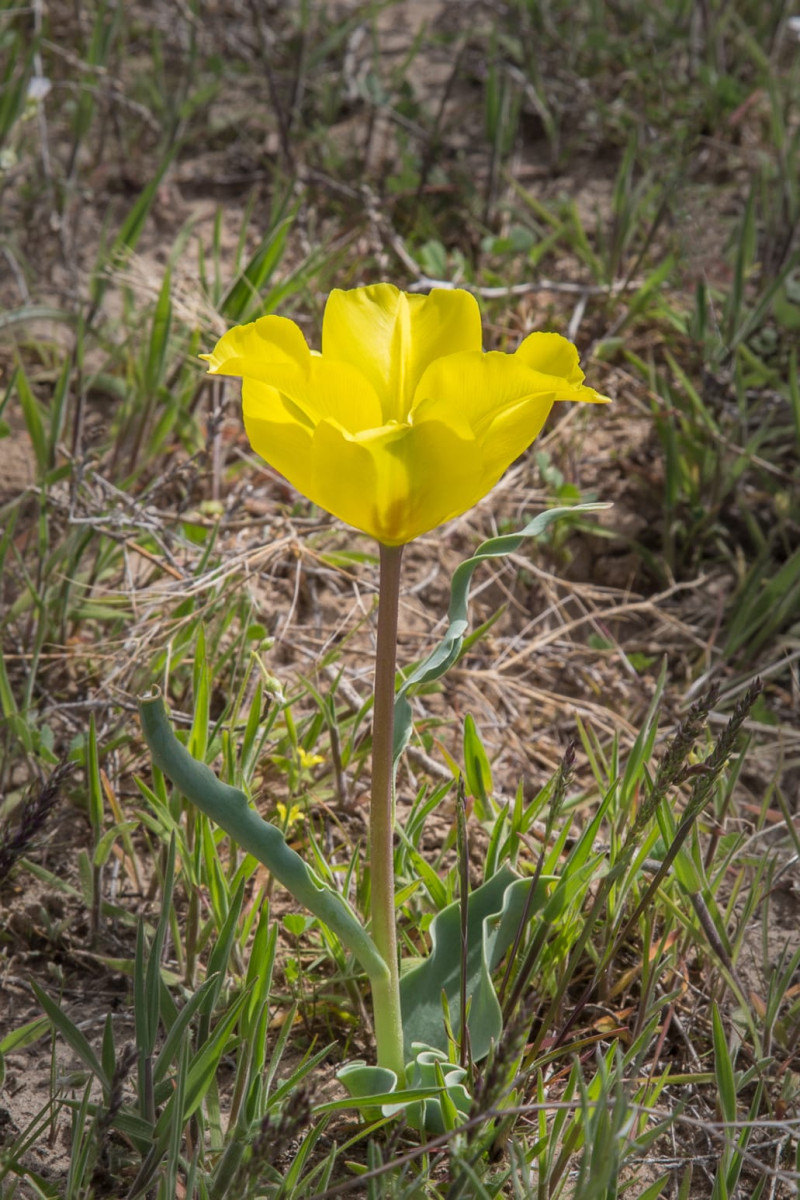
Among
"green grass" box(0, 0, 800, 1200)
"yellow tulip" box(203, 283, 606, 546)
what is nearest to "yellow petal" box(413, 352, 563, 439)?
"yellow tulip" box(203, 283, 606, 546)

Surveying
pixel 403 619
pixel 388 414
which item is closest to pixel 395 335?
pixel 388 414

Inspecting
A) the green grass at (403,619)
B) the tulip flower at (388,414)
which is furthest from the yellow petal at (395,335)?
the green grass at (403,619)

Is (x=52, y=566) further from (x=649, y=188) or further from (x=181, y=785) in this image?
(x=649, y=188)

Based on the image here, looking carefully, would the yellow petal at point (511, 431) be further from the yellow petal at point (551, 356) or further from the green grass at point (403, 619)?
the green grass at point (403, 619)

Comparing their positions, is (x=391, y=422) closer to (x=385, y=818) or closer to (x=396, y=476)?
(x=396, y=476)

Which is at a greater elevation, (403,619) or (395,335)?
(395,335)

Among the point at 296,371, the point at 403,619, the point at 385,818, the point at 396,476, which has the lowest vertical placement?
the point at 385,818

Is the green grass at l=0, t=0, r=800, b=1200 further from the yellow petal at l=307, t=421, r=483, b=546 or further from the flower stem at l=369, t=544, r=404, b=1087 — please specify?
the yellow petal at l=307, t=421, r=483, b=546
